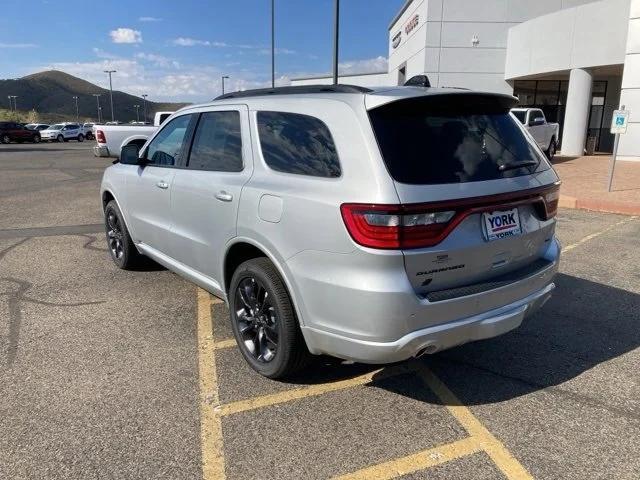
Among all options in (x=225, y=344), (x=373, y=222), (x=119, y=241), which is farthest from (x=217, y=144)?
(x=119, y=241)

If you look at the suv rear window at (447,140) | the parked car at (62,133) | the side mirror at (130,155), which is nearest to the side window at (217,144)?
the side mirror at (130,155)

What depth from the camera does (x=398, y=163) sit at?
105 inches

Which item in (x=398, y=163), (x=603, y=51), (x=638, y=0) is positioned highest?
(x=638, y=0)

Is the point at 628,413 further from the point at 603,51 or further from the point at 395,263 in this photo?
the point at 603,51

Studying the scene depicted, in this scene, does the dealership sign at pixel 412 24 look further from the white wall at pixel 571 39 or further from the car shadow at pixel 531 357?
the car shadow at pixel 531 357

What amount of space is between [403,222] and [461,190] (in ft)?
1.37

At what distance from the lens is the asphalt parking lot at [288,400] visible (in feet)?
8.52

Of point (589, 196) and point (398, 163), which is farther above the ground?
point (398, 163)

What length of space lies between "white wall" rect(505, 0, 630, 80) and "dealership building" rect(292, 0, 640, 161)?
0.04m

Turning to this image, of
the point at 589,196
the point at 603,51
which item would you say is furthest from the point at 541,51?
the point at 589,196

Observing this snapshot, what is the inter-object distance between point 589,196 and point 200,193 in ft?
31.6

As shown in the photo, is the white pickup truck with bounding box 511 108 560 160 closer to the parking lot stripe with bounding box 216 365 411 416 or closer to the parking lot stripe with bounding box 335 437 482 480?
the parking lot stripe with bounding box 216 365 411 416

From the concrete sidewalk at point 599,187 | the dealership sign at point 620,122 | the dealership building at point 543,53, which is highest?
the dealership building at point 543,53

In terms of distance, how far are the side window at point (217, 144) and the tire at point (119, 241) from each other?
1748 mm
